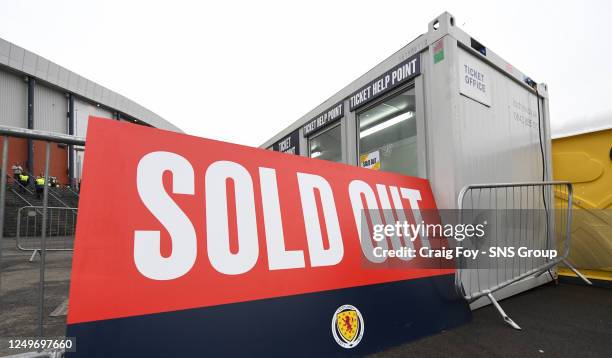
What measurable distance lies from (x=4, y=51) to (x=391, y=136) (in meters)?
23.3

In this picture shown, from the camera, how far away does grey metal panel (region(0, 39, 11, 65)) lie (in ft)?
53.5

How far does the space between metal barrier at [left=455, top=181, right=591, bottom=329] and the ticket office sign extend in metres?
0.69

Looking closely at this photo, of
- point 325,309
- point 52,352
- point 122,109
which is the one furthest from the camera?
point 122,109

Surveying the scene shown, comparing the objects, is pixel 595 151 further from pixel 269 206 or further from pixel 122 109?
pixel 122 109

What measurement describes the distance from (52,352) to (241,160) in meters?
1.23

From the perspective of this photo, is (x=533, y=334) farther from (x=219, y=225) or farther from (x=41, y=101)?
Result: (x=41, y=101)

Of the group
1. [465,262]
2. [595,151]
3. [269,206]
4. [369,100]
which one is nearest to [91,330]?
[269,206]

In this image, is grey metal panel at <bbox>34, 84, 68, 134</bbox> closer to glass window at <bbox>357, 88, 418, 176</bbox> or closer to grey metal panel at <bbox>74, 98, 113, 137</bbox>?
grey metal panel at <bbox>74, 98, 113, 137</bbox>

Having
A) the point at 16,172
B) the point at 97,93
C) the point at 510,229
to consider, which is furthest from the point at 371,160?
the point at 97,93

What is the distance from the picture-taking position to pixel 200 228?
4.77 feet

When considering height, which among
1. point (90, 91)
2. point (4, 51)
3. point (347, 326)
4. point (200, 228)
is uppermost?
point (4, 51)

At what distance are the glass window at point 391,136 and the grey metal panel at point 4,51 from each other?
22.5m

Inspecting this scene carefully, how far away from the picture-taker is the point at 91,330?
3.63 feet

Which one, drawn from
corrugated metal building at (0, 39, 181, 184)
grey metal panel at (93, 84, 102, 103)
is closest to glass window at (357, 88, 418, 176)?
corrugated metal building at (0, 39, 181, 184)
